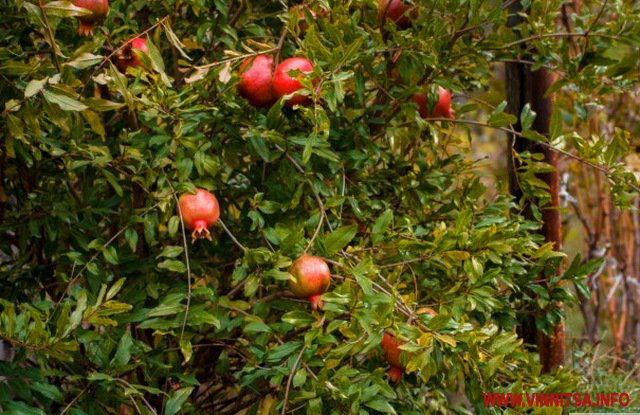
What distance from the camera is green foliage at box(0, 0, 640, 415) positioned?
1.46m

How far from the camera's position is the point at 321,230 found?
5.39 ft

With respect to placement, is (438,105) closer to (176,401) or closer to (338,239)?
(338,239)

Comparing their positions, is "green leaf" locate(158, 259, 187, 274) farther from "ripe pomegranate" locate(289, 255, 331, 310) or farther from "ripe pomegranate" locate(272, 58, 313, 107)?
"ripe pomegranate" locate(272, 58, 313, 107)

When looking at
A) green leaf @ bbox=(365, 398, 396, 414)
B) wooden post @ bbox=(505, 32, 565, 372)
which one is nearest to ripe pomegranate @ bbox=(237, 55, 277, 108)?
green leaf @ bbox=(365, 398, 396, 414)

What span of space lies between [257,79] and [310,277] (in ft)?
1.41

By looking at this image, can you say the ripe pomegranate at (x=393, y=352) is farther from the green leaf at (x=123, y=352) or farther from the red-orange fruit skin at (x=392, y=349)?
the green leaf at (x=123, y=352)

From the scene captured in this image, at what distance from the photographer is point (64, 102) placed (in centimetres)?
134

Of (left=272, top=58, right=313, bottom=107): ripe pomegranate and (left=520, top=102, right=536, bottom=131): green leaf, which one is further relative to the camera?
(left=520, top=102, right=536, bottom=131): green leaf

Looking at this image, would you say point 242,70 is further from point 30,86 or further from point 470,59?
point 470,59

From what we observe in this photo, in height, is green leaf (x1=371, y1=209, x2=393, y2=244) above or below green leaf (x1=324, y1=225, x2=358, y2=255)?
below

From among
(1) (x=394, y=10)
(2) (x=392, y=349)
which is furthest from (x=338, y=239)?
(1) (x=394, y=10)

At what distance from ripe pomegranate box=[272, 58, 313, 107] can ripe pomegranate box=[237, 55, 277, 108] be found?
41mm

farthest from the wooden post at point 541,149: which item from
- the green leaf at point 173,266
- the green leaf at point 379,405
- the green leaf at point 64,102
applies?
the green leaf at point 64,102

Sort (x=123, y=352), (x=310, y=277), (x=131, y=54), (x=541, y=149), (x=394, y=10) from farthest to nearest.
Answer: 1. (x=541, y=149)
2. (x=394, y=10)
3. (x=131, y=54)
4. (x=123, y=352)
5. (x=310, y=277)
